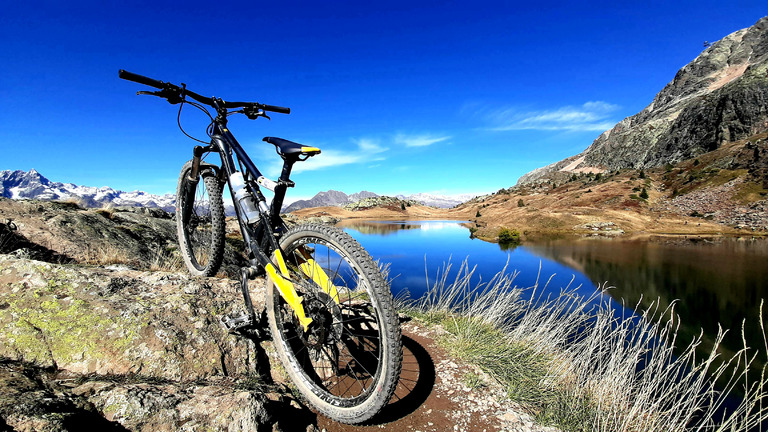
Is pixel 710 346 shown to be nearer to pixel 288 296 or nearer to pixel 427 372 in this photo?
pixel 427 372

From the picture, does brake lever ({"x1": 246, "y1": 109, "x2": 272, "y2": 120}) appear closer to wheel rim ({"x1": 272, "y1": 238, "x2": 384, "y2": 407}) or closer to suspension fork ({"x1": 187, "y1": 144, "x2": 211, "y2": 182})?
suspension fork ({"x1": 187, "y1": 144, "x2": 211, "y2": 182})

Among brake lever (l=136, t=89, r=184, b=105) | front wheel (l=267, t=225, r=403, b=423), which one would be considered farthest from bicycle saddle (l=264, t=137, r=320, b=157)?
brake lever (l=136, t=89, r=184, b=105)

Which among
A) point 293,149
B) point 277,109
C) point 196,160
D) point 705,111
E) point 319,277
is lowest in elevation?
point 319,277

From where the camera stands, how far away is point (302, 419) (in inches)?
94.2

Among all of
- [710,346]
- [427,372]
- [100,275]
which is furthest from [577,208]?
[100,275]

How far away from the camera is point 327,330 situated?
255 cm

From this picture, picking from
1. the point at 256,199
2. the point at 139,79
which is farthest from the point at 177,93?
the point at 256,199

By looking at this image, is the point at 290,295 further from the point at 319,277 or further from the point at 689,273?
the point at 689,273

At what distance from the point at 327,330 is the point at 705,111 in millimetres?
82370

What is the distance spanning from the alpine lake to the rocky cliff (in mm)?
43027

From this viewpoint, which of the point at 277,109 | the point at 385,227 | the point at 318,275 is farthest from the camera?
the point at 385,227

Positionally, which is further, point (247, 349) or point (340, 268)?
point (247, 349)

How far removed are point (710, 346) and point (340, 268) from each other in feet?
38.0

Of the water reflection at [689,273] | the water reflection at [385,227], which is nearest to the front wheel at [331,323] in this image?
the water reflection at [689,273]
